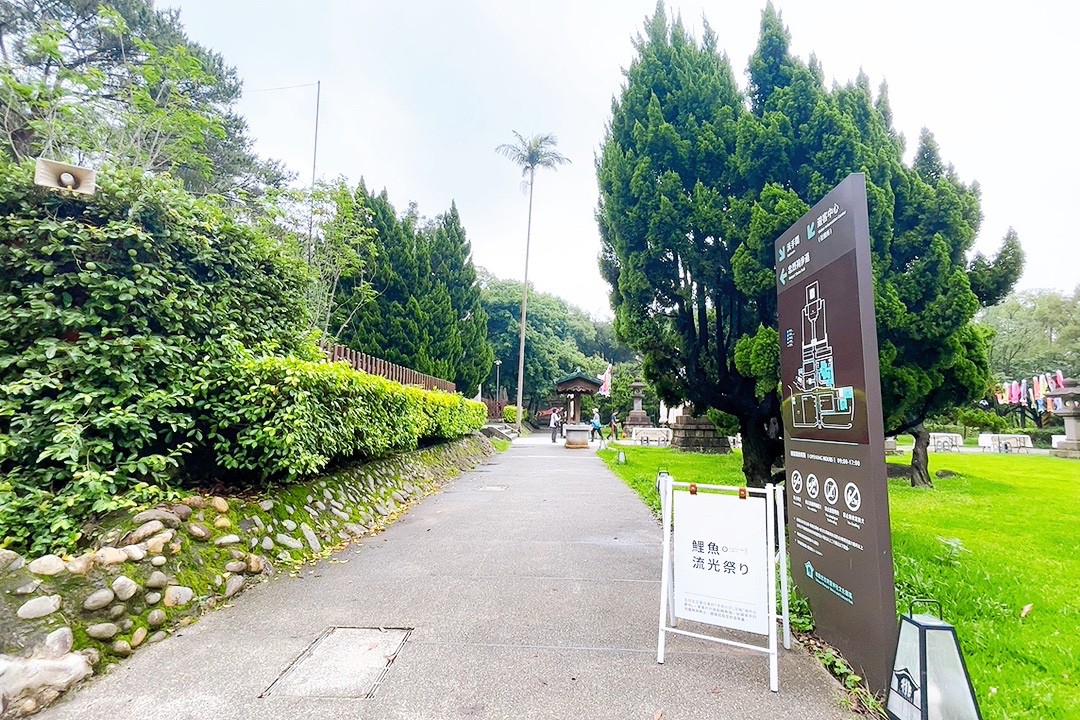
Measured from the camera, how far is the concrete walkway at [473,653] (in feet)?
7.04

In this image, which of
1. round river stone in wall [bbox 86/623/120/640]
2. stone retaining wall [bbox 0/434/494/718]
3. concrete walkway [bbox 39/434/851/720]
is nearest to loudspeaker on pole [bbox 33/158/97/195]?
stone retaining wall [bbox 0/434/494/718]

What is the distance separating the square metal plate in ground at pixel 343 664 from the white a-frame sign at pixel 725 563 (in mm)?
1405

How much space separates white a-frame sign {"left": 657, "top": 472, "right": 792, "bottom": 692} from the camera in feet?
8.13

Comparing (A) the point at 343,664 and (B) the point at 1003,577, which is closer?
(A) the point at 343,664

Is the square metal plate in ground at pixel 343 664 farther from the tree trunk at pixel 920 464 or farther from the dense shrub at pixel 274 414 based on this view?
the tree trunk at pixel 920 464

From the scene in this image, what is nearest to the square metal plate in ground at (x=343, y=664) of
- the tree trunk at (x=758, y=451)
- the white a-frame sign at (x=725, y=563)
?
the white a-frame sign at (x=725, y=563)

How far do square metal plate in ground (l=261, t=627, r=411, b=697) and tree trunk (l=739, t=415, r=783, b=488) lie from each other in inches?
172

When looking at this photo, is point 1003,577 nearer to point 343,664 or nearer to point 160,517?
point 343,664

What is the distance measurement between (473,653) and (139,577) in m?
1.94

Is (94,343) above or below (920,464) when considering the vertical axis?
above

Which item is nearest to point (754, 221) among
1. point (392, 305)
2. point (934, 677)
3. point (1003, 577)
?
point (1003, 577)

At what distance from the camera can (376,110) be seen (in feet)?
42.8

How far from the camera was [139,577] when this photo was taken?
9.30 ft

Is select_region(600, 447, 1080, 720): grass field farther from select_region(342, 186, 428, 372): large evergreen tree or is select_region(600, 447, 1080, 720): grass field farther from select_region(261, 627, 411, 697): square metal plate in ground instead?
select_region(342, 186, 428, 372): large evergreen tree
